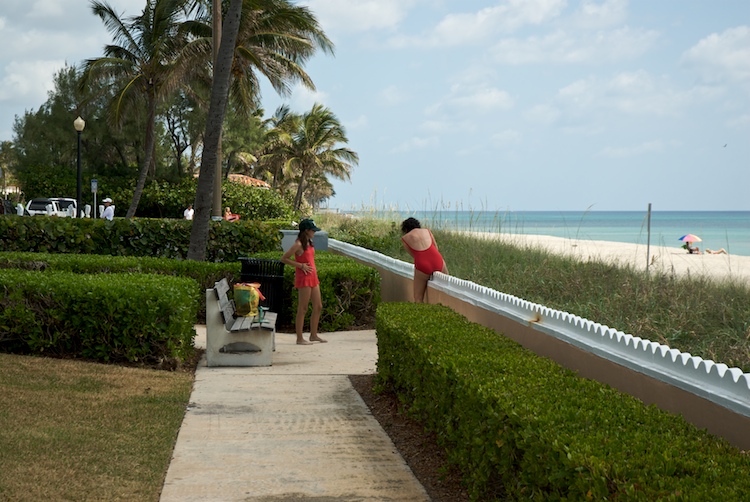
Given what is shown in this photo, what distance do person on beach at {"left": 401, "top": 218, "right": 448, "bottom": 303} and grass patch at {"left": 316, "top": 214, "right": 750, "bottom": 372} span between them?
25.9 inches

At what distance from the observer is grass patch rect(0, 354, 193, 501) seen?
16.5ft

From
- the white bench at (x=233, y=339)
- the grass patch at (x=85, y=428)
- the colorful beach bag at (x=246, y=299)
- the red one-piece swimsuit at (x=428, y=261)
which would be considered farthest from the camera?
the red one-piece swimsuit at (x=428, y=261)

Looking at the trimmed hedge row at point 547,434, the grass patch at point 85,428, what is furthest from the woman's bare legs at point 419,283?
the trimmed hedge row at point 547,434

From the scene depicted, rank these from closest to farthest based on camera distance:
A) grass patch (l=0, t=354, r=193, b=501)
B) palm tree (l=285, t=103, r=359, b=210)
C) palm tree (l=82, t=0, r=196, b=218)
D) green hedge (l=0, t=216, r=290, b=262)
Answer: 1. grass patch (l=0, t=354, r=193, b=501)
2. green hedge (l=0, t=216, r=290, b=262)
3. palm tree (l=82, t=0, r=196, b=218)
4. palm tree (l=285, t=103, r=359, b=210)

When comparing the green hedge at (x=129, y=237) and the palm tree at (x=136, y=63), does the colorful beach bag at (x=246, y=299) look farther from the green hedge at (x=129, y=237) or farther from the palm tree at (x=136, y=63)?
the palm tree at (x=136, y=63)

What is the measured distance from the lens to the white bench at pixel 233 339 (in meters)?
9.31

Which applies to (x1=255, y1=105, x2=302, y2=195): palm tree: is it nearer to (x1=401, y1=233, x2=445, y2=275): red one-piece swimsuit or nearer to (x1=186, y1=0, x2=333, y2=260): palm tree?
(x1=186, y1=0, x2=333, y2=260): palm tree

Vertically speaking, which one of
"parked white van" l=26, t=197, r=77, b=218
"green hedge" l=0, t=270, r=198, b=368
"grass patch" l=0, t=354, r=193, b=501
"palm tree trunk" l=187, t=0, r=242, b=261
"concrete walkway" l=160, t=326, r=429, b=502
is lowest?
"concrete walkway" l=160, t=326, r=429, b=502

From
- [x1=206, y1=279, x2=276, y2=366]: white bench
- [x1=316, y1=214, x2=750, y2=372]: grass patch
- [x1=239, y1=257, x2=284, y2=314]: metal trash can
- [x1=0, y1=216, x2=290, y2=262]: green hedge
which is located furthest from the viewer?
[x1=0, y1=216, x2=290, y2=262]: green hedge

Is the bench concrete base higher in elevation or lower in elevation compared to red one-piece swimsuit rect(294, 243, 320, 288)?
lower

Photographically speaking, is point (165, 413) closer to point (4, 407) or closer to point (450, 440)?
point (4, 407)

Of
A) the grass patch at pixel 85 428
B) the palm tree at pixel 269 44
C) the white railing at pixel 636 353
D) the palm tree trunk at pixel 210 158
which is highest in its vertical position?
the palm tree at pixel 269 44

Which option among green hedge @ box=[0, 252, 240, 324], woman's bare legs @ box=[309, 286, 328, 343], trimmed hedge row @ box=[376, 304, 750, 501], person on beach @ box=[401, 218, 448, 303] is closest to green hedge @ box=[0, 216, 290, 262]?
green hedge @ box=[0, 252, 240, 324]

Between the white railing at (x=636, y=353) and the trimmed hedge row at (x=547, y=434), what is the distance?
0.36m
